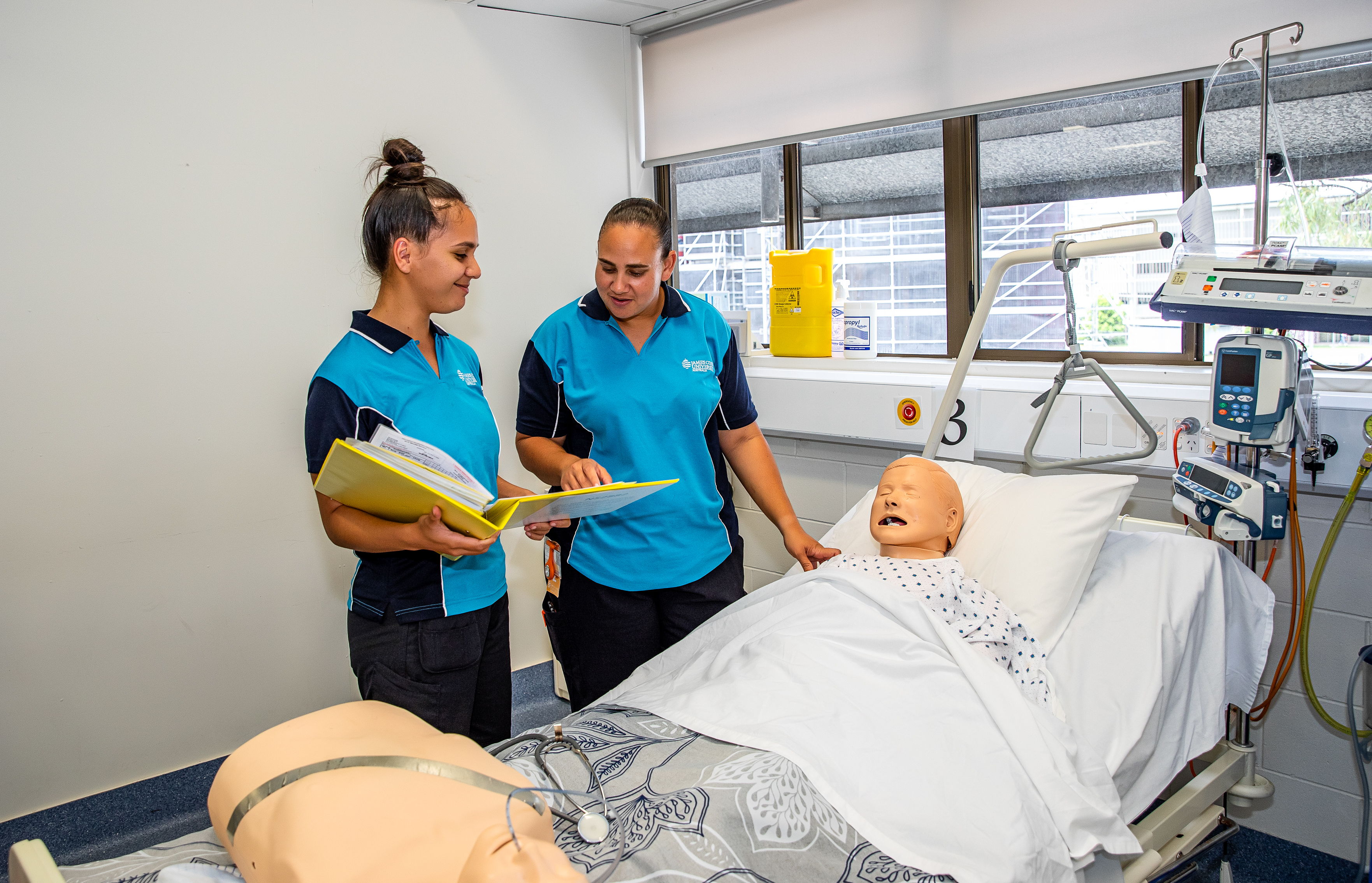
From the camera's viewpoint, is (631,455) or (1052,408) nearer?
(631,455)

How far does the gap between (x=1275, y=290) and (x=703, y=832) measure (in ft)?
4.38

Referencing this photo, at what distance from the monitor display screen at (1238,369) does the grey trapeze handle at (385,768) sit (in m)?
1.45

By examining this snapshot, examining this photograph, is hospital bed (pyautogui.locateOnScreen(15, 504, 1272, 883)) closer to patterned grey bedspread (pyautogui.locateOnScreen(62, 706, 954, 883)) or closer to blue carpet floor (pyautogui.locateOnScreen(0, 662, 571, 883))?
patterned grey bedspread (pyautogui.locateOnScreen(62, 706, 954, 883))

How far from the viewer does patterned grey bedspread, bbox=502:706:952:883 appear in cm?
113

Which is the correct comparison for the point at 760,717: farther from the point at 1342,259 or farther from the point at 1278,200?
the point at 1278,200

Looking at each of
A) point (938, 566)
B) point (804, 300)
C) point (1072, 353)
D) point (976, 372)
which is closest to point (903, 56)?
point (804, 300)

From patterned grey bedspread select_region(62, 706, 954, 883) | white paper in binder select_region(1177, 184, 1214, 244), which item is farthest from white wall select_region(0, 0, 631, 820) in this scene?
white paper in binder select_region(1177, 184, 1214, 244)

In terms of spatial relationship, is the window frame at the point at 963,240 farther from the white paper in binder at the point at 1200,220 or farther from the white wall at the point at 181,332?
the white wall at the point at 181,332

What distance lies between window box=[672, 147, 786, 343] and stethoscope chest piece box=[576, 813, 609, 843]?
2311mm

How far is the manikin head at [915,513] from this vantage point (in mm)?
1880

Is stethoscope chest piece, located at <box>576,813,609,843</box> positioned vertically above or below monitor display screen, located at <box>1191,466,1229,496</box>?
below

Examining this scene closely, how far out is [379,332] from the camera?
61.2 inches

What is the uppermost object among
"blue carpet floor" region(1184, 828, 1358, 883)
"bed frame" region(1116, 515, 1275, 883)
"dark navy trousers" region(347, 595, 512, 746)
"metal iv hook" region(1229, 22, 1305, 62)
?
"metal iv hook" region(1229, 22, 1305, 62)

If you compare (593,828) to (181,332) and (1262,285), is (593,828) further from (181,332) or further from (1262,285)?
(181,332)
